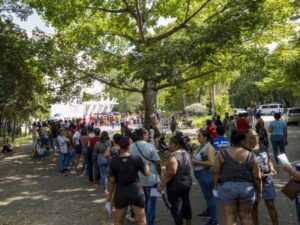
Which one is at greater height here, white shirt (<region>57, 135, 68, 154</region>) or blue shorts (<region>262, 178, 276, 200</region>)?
white shirt (<region>57, 135, 68, 154</region>)

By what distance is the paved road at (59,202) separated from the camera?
26.3 feet

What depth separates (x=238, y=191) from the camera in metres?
5.10

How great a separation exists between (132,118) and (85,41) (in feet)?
89.7

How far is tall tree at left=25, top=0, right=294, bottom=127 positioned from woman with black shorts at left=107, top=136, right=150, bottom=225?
31.5 ft

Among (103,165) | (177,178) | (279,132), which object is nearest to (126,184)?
(177,178)

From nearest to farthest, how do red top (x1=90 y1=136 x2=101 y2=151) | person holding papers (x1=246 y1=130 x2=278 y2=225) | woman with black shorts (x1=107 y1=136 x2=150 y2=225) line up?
woman with black shorts (x1=107 y1=136 x2=150 y2=225) < person holding papers (x1=246 y1=130 x2=278 y2=225) < red top (x1=90 y1=136 x2=101 y2=151)

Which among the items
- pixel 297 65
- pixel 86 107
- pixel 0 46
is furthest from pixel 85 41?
pixel 86 107

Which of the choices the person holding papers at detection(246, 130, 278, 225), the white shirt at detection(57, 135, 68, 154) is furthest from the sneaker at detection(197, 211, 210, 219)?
the white shirt at detection(57, 135, 68, 154)

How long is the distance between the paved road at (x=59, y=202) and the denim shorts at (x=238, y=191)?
85.4 inches

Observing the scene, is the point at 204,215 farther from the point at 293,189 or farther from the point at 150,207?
the point at 293,189

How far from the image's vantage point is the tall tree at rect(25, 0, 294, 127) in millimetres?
15516

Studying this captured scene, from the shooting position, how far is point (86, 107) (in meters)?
61.8

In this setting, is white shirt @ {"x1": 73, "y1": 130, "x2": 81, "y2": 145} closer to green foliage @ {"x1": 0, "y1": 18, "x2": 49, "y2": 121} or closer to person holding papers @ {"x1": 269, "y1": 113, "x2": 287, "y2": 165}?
green foliage @ {"x1": 0, "y1": 18, "x2": 49, "y2": 121}

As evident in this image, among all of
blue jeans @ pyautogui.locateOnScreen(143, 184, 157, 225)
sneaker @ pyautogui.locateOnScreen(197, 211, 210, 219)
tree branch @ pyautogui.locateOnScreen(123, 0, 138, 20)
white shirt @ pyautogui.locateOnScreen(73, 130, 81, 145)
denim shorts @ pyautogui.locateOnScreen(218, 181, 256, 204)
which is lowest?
sneaker @ pyautogui.locateOnScreen(197, 211, 210, 219)
